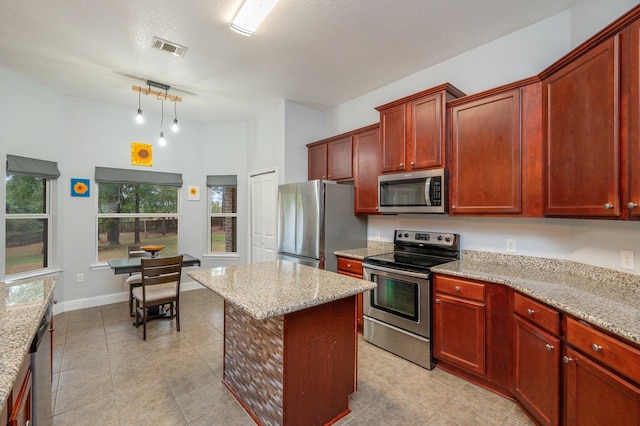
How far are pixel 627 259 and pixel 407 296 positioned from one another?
1.50m

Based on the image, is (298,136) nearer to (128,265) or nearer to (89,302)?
(128,265)

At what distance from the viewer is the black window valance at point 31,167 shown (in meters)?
3.33

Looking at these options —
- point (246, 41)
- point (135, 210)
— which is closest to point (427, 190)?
point (246, 41)

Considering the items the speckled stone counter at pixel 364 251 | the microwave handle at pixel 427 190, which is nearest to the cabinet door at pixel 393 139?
the microwave handle at pixel 427 190

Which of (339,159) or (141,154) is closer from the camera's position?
(339,159)

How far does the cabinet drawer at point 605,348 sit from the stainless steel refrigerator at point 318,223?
87.7 inches

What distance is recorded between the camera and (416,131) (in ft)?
9.25

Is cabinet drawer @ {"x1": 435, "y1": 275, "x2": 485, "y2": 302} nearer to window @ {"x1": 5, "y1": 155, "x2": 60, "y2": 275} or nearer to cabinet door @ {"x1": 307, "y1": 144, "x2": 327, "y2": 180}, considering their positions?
cabinet door @ {"x1": 307, "y1": 144, "x2": 327, "y2": 180}

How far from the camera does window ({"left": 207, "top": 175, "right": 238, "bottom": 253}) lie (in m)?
5.32

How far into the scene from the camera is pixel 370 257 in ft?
9.79

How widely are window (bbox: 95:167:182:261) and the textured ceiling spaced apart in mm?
1293

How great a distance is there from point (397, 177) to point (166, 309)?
3.67 meters

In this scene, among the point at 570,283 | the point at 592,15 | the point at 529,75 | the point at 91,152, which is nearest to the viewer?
the point at 570,283

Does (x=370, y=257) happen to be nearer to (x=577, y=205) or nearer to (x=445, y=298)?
(x=445, y=298)
